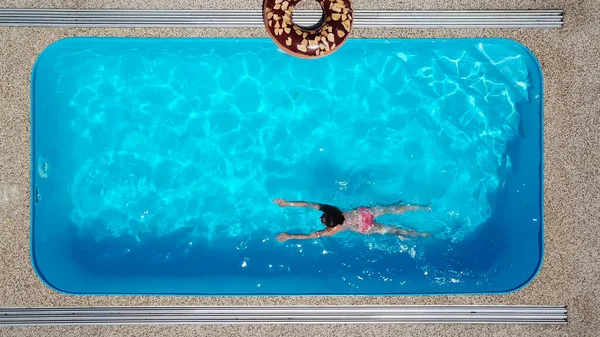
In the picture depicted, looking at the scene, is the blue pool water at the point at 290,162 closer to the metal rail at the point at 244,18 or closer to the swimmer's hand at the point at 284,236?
the swimmer's hand at the point at 284,236

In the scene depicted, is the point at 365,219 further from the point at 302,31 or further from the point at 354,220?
the point at 302,31

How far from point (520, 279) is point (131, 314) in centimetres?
480

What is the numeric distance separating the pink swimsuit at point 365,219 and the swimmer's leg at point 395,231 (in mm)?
77

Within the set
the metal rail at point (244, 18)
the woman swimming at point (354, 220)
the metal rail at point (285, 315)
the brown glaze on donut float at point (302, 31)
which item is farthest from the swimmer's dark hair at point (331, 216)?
the metal rail at point (244, 18)

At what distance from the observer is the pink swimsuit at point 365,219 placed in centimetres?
574

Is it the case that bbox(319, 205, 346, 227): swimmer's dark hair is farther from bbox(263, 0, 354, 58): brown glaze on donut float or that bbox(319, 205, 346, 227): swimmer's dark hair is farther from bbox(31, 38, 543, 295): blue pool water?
bbox(263, 0, 354, 58): brown glaze on donut float

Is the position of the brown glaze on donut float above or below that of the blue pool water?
above

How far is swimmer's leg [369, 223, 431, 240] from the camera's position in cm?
583

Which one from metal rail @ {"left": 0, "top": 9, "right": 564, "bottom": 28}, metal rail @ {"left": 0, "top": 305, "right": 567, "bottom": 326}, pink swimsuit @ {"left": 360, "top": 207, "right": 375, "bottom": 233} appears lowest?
metal rail @ {"left": 0, "top": 305, "right": 567, "bottom": 326}

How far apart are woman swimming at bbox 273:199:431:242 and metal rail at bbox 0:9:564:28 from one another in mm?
2262

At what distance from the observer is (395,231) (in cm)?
587

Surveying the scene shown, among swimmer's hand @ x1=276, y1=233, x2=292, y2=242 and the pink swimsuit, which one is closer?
the pink swimsuit

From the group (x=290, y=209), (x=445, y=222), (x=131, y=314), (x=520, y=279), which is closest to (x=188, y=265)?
(x=131, y=314)

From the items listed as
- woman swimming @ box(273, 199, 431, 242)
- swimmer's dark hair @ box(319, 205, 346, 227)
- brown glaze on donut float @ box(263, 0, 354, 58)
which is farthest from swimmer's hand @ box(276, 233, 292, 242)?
brown glaze on donut float @ box(263, 0, 354, 58)
